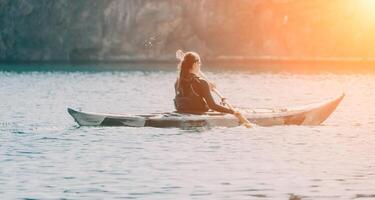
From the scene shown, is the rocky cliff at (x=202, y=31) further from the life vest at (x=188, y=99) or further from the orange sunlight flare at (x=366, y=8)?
the life vest at (x=188, y=99)

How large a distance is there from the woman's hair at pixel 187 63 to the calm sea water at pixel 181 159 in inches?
85.0

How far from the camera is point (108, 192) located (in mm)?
23703

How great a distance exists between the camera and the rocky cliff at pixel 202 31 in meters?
143

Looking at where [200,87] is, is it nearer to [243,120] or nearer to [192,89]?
[192,89]

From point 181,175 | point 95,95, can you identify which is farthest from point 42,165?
point 95,95

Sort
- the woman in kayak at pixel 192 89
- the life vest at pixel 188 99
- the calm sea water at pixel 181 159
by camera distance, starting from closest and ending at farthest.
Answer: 1. the calm sea water at pixel 181 159
2. the woman in kayak at pixel 192 89
3. the life vest at pixel 188 99

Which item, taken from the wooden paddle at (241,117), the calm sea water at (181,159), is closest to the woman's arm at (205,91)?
the wooden paddle at (241,117)

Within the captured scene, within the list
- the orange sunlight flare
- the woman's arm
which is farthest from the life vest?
the orange sunlight flare

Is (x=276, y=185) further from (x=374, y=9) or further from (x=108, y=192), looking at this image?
(x=374, y=9)

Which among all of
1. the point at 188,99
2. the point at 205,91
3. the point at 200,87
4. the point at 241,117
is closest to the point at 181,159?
the point at 200,87

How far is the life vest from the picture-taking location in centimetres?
3616

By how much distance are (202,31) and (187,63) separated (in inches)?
4226

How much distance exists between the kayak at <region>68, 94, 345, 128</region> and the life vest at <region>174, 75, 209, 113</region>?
0.75 feet

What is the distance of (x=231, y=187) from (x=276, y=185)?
3.65 feet
